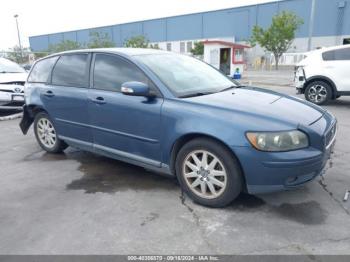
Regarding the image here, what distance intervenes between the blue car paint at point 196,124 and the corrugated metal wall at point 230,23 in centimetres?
4413

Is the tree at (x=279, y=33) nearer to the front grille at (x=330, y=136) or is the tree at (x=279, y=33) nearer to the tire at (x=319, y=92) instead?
the tire at (x=319, y=92)

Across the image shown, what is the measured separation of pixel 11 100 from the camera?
8.46m

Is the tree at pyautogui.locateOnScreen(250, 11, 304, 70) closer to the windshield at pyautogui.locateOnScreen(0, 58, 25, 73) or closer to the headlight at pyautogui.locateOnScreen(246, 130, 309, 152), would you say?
the windshield at pyautogui.locateOnScreen(0, 58, 25, 73)

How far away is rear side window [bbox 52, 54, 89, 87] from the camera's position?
14.8 feet

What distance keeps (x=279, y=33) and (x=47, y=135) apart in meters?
33.4

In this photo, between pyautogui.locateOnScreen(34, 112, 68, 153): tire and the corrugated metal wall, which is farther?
the corrugated metal wall

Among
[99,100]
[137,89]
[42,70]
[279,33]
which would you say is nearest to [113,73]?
[99,100]

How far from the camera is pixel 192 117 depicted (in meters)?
3.37

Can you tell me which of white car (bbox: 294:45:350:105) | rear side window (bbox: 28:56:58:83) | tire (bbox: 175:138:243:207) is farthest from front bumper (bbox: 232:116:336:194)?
white car (bbox: 294:45:350:105)

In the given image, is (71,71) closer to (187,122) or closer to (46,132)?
(46,132)

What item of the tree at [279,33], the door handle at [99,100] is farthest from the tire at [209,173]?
the tree at [279,33]

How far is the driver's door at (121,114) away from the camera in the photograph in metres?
3.74

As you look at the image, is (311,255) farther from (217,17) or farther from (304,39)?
(217,17)

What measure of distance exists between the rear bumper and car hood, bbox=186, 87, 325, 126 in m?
0.33
